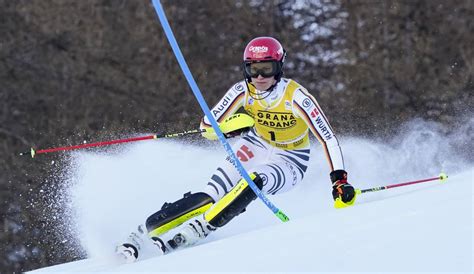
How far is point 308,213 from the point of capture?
17.7 ft

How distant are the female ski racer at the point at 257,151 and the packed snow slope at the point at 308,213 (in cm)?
18

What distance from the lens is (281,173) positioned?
180 inches

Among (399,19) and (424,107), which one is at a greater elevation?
(399,19)

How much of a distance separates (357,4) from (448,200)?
6.16 metres

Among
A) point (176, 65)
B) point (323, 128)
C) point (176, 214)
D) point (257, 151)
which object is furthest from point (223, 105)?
point (176, 65)

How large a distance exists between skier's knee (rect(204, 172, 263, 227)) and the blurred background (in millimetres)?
4853

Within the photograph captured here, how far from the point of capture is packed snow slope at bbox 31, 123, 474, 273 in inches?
110

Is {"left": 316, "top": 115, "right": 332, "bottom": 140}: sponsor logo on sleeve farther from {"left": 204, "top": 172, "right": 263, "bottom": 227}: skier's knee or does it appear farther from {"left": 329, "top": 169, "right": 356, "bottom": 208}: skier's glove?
{"left": 204, "top": 172, "right": 263, "bottom": 227}: skier's knee

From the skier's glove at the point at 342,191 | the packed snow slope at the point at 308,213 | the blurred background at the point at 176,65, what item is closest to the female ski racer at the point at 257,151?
the skier's glove at the point at 342,191

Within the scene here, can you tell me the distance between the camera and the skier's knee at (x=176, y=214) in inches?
170

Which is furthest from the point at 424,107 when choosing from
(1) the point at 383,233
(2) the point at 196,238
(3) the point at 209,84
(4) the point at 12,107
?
(1) the point at 383,233

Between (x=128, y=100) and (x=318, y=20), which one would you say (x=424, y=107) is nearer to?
(x=318, y=20)

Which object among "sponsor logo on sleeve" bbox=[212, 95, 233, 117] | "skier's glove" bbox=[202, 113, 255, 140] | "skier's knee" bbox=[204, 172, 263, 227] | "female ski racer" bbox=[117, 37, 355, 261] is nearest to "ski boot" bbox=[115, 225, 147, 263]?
"female ski racer" bbox=[117, 37, 355, 261]

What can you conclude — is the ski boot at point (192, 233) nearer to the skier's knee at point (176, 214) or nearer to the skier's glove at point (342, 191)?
the skier's knee at point (176, 214)
